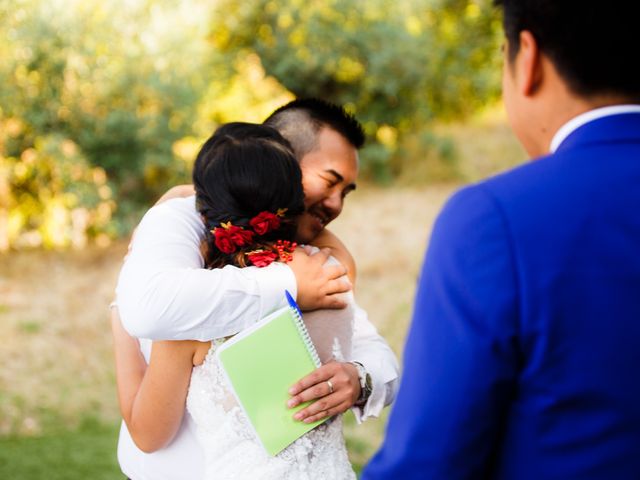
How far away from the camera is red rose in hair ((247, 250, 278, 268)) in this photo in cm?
163

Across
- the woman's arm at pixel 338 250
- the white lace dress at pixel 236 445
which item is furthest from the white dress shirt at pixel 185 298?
the woman's arm at pixel 338 250

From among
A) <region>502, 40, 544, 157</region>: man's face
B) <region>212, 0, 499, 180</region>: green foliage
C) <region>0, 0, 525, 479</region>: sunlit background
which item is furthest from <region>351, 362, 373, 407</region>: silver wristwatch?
<region>212, 0, 499, 180</region>: green foliage

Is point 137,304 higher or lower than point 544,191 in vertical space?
lower

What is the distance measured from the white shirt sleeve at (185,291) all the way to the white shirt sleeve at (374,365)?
1.05 ft

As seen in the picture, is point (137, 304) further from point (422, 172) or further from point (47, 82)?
point (422, 172)

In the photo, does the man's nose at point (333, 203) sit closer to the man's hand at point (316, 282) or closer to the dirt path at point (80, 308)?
the man's hand at point (316, 282)

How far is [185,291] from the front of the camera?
1.47 metres

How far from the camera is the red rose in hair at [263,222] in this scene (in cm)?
162

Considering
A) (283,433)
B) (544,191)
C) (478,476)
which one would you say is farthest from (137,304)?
(544,191)

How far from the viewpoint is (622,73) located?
3.13 ft

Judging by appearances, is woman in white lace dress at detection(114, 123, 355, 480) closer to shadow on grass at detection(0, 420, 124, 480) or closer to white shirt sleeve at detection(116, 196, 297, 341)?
white shirt sleeve at detection(116, 196, 297, 341)

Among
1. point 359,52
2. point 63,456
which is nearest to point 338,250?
point 63,456

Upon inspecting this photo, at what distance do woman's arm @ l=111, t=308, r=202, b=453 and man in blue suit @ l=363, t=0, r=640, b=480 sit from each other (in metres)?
0.69

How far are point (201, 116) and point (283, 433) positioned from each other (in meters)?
7.12
